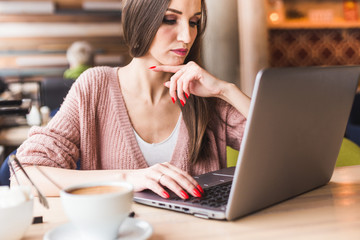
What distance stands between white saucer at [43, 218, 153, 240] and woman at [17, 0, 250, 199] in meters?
0.47

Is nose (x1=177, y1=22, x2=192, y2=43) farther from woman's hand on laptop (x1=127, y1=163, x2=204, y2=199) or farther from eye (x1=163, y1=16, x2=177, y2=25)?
woman's hand on laptop (x1=127, y1=163, x2=204, y2=199)

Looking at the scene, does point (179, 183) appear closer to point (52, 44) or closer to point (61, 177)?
point (61, 177)

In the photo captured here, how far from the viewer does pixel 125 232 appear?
0.69 m

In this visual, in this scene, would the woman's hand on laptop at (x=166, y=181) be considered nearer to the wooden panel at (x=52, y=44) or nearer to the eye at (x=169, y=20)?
the eye at (x=169, y=20)

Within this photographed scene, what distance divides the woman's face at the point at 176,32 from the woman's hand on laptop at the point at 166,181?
479 mm

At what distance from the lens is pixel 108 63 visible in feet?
20.3

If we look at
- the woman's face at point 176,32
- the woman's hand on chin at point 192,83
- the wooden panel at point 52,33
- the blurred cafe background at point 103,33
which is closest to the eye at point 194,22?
the woman's face at point 176,32

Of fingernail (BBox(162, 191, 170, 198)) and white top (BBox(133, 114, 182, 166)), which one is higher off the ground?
fingernail (BBox(162, 191, 170, 198))

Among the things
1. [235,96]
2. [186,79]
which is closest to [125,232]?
[186,79]

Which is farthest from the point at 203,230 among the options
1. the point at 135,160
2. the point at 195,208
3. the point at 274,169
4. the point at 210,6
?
the point at 210,6

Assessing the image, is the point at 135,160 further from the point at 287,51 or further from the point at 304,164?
the point at 287,51

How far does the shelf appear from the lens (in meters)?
5.43

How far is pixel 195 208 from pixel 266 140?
19 cm

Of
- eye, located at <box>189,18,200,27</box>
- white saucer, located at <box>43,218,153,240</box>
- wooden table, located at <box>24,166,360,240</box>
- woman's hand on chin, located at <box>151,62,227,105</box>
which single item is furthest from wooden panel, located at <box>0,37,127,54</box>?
white saucer, located at <box>43,218,153,240</box>
